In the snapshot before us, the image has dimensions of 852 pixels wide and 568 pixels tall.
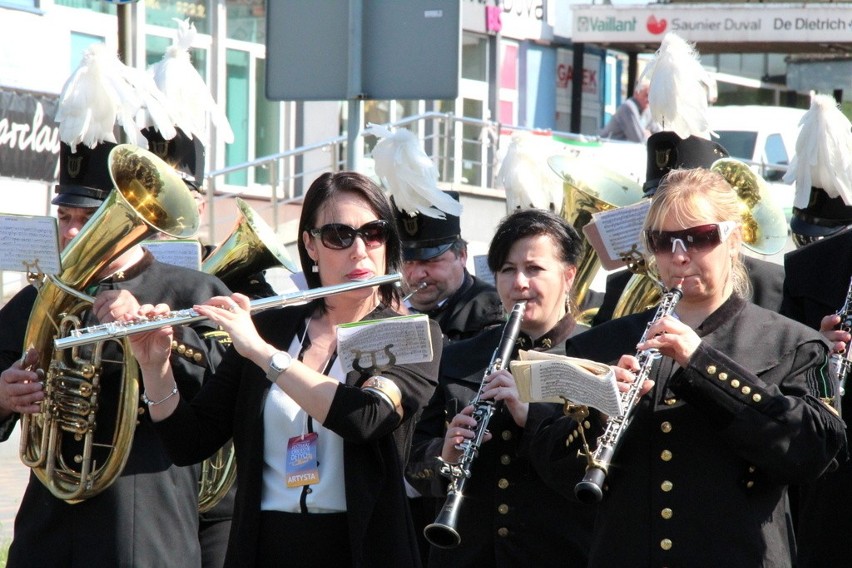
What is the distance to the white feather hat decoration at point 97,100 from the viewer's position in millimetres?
5645

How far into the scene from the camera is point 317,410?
4.09m

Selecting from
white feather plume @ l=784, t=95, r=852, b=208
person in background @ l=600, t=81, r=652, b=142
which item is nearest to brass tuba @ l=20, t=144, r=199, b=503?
white feather plume @ l=784, t=95, r=852, b=208

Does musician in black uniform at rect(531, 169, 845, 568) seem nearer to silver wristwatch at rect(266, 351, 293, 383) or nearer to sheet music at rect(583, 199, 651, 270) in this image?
silver wristwatch at rect(266, 351, 293, 383)

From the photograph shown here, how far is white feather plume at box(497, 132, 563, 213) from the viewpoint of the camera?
286 inches

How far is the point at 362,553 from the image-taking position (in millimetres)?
4121

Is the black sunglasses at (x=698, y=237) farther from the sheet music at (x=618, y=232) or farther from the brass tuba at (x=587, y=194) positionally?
the brass tuba at (x=587, y=194)

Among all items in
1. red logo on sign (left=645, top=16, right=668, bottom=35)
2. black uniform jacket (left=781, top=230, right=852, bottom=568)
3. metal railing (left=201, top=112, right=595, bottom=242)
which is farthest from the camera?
red logo on sign (left=645, top=16, right=668, bottom=35)

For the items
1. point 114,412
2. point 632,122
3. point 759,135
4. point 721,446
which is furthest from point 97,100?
point 759,135

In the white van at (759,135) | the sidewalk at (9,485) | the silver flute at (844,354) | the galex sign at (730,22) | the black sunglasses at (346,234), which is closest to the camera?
the black sunglasses at (346,234)

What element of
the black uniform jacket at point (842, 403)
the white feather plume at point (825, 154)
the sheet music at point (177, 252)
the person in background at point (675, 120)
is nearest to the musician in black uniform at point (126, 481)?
the sheet music at point (177, 252)

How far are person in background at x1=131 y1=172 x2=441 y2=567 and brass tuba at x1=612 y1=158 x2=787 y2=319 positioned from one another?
1673 millimetres

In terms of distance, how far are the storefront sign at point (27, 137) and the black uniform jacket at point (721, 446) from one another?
39.4ft

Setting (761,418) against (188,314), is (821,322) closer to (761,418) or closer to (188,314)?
(761,418)

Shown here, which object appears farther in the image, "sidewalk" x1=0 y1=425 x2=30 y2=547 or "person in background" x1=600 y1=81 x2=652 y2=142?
"person in background" x1=600 y1=81 x2=652 y2=142
